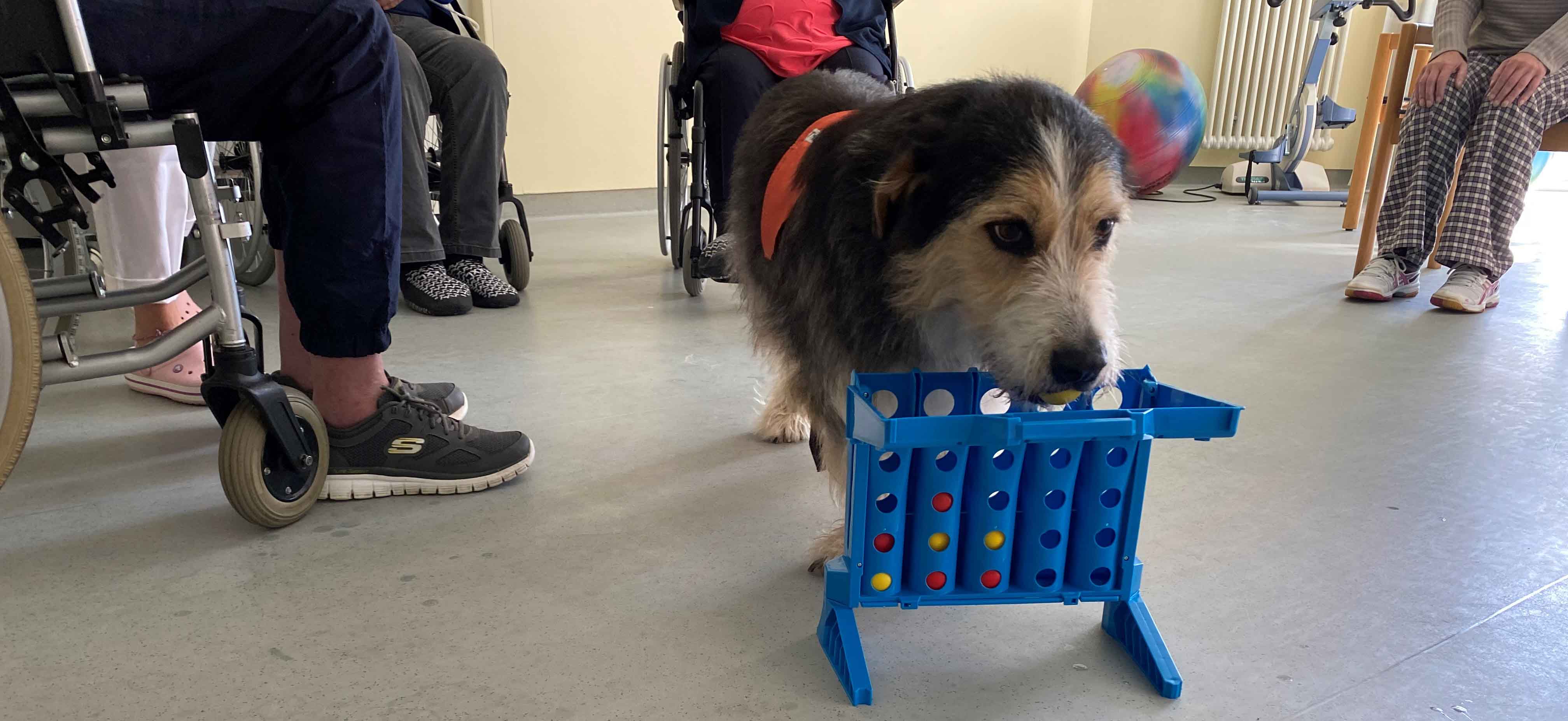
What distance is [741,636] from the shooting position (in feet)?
3.74

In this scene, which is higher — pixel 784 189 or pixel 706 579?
pixel 784 189

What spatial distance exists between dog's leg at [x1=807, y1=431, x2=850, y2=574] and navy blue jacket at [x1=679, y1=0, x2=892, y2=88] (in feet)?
5.30

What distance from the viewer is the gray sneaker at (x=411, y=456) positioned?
151 centimetres

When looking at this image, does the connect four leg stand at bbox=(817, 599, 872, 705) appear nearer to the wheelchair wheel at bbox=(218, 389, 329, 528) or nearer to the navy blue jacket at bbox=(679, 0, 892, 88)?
the wheelchair wheel at bbox=(218, 389, 329, 528)

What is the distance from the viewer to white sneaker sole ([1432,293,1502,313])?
9.52ft

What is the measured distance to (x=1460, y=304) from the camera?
2900 millimetres

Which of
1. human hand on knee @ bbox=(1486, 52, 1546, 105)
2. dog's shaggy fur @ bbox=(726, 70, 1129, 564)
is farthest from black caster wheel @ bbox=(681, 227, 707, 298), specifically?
human hand on knee @ bbox=(1486, 52, 1546, 105)

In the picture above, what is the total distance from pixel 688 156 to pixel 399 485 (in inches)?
68.1

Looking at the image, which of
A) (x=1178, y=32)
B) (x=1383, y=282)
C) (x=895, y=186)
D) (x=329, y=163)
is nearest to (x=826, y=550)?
(x=895, y=186)

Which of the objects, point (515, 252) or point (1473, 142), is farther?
point (515, 252)

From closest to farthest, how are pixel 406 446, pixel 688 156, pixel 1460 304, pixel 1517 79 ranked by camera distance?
1. pixel 406 446
2. pixel 1517 79
3. pixel 1460 304
4. pixel 688 156

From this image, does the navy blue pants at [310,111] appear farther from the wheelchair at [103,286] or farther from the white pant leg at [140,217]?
the white pant leg at [140,217]

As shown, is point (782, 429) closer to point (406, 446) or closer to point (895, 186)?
point (406, 446)

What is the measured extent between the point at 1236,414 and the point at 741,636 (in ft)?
2.00
